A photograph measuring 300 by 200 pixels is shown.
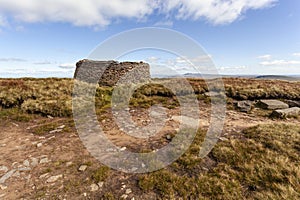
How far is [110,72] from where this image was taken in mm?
22609

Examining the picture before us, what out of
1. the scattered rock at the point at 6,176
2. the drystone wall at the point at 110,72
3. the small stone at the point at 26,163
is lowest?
the scattered rock at the point at 6,176

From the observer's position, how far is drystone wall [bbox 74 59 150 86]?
2230cm

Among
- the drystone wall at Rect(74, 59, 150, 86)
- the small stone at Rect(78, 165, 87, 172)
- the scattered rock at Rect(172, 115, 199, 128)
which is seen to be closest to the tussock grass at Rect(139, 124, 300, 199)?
the small stone at Rect(78, 165, 87, 172)

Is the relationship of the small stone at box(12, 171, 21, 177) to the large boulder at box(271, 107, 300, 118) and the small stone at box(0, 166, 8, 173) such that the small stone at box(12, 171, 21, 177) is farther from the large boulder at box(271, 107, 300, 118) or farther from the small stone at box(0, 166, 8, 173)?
the large boulder at box(271, 107, 300, 118)

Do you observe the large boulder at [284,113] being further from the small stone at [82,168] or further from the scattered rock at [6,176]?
the scattered rock at [6,176]

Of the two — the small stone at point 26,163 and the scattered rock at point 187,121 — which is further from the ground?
the scattered rock at point 187,121

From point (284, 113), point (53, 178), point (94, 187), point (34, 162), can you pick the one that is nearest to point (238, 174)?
point (94, 187)

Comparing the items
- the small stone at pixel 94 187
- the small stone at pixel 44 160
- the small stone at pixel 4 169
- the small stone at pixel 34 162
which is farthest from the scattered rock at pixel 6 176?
the small stone at pixel 94 187

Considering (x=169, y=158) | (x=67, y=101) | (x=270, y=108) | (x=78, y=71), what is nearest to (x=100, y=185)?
(x=169, y=158)

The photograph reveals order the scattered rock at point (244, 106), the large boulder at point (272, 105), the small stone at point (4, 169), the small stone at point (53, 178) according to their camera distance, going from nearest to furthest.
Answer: the small stone at point (53, 178) < the small stone at point (4, 169) < the scattered rock at point (244, 106) < the large boulder at point (272, 105)

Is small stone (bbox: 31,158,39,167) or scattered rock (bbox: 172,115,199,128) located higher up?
scattered rock (bbox: 172,115,199,128)

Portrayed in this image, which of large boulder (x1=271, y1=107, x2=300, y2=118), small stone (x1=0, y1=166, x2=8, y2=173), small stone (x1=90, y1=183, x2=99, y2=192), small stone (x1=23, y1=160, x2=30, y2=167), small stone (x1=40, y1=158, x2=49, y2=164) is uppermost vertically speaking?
large boulder (x1=271, y1=107, x2=300, y2=118)

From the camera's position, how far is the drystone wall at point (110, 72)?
2230 centimetres

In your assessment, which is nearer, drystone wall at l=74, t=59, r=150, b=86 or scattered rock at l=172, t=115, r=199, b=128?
scattered rock at l=172, t=115, r=199, b=128
